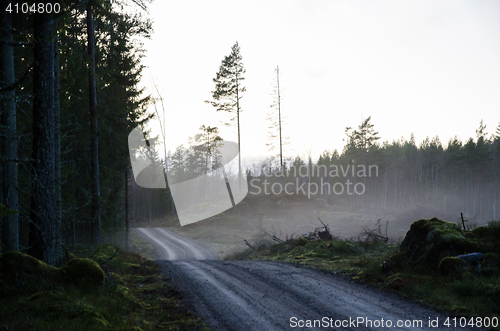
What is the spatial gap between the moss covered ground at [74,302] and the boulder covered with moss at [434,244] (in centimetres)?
778

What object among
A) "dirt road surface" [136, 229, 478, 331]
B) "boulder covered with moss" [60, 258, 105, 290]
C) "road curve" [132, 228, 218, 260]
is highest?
"boulder covered with moss" [60, 258, 105, 290]

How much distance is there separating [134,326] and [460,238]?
989cm

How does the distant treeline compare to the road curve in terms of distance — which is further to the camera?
the distant treeline

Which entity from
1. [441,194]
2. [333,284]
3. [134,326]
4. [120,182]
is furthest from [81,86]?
[441,194]

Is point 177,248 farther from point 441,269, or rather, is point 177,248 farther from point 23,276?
point 441,269

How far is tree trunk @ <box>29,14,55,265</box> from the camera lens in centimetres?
717

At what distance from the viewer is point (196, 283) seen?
9.61 m

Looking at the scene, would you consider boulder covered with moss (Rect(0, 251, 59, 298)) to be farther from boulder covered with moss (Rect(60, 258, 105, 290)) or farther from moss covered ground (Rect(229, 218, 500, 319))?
moss covered ground (Rect(229, 218, 500, 319))

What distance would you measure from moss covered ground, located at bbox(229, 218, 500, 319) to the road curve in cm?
1390

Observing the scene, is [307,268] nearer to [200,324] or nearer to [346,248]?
[346,248]

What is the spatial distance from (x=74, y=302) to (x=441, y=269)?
32.2ft
